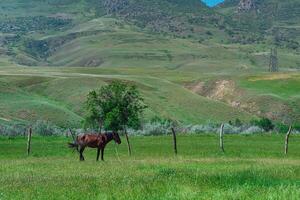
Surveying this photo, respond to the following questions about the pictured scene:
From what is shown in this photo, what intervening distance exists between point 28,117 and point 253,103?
44179 mm

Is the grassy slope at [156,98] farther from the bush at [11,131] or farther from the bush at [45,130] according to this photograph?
the bush at [11,131]

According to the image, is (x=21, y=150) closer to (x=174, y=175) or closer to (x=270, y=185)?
(x=174, y=175)

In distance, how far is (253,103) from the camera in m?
114

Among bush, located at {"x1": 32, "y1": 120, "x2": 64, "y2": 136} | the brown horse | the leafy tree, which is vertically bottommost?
bush, located at {"x1": 32, "y1": 120, "x2": 64, "y2": 136}

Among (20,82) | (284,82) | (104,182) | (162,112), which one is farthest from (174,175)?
(284,82)

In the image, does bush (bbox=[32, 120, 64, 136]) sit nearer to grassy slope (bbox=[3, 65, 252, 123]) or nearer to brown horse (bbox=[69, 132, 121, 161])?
grassy slope (bbox=[3, 65, 252, 123])

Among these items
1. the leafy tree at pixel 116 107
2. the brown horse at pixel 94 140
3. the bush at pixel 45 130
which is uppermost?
the leafy tree at pixel 116 107

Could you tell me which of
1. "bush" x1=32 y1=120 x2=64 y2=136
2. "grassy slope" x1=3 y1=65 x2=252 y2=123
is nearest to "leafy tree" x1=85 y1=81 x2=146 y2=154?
"bush" x1=32 y1=120 x2=64 y2=136

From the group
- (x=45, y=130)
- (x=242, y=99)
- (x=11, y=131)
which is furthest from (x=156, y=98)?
(x=11, y=131)

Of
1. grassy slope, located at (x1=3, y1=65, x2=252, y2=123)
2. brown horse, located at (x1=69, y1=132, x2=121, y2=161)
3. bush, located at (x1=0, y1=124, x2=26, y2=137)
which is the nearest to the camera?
brown horse, located at (x1=69, y1=132, x2=121, y2=161)

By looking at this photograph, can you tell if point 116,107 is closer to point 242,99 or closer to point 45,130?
point 45,130

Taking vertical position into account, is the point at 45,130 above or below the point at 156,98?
below

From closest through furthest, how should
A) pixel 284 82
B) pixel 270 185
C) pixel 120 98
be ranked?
pixel 270 185 → pixel 120 98 → pixel 284 82

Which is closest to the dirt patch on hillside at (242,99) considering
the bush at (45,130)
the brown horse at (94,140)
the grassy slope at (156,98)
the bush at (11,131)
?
the grassy slope at (156,98)
